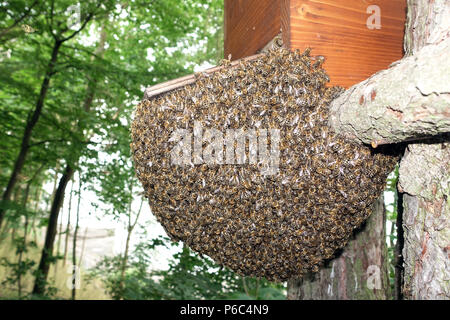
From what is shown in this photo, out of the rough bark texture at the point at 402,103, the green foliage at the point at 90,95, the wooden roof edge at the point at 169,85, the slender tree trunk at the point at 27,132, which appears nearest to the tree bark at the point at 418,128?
the rough bark texture at the point at 402,103

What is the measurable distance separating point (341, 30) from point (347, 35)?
0.06 m

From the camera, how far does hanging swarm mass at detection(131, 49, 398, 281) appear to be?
198cm

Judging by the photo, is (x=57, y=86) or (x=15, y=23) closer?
(x=15, y=23)

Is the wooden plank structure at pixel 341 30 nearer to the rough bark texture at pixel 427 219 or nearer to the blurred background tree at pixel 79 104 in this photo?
the rough bark texture at pixel 427 219

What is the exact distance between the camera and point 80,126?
22.6 feet

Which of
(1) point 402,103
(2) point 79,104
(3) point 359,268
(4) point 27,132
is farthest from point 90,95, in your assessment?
(1) point 402,103

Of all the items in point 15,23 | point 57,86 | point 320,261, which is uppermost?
point 15,23

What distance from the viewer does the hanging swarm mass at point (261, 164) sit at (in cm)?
198

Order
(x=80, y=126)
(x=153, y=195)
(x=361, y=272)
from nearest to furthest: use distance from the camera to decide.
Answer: (x=153, y=195)
(x=361, y=272)
(x=80, y=126)

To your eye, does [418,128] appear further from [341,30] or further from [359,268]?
[359,268]

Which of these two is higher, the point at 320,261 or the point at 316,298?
the point at 320,261
